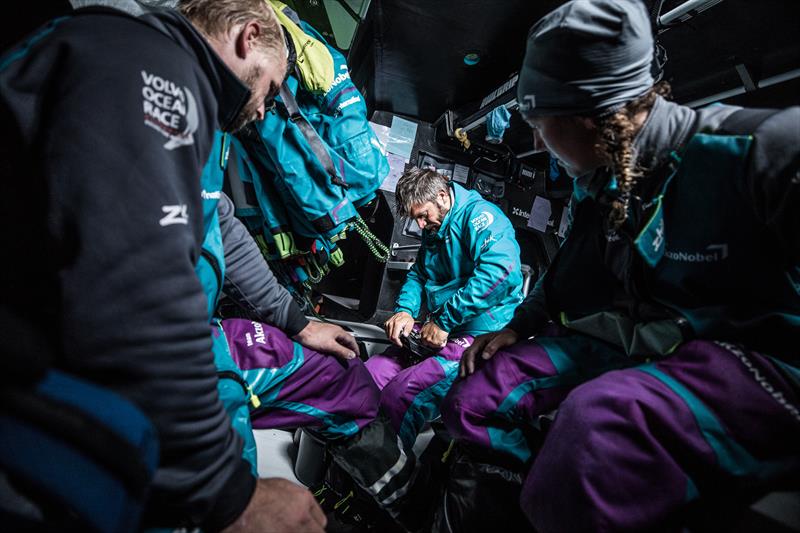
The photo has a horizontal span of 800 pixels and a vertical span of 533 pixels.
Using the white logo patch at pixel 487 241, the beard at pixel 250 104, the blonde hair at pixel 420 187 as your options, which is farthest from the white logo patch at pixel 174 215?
the blonde hair at pixel 420 187

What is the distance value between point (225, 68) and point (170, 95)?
189 millimetres

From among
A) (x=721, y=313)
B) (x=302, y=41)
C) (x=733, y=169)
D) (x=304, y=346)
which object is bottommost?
(x=304, y=346)

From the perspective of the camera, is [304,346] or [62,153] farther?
[304,346]

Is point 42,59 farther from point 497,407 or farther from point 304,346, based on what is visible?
point 497,407

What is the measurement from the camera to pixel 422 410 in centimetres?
152

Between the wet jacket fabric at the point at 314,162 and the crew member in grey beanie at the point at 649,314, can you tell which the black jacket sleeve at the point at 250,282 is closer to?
the wet jacket fabric at the point at 314,162

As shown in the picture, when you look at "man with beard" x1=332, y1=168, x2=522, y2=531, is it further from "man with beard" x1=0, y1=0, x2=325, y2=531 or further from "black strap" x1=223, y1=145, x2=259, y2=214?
"black strap" x1=223, y1=145, x2=259, y2=214

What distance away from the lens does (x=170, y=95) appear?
0.54 metres

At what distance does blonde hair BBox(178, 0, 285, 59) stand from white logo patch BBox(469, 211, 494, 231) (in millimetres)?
1593

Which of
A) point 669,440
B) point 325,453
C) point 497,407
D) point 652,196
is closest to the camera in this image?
point 669,440

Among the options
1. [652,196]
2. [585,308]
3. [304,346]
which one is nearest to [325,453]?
[304,346]

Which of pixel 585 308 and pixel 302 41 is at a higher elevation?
pixel 302 41

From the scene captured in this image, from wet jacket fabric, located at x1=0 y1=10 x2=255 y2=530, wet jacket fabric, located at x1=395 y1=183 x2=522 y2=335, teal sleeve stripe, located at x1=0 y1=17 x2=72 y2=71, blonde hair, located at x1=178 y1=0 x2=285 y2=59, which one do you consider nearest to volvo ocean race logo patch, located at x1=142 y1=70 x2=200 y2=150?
wet jacket fabric, located at x1=0 y1=10 x2=255 y2=530

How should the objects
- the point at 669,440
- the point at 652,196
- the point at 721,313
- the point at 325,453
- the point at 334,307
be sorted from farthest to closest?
the point at 334,307
the point at 325,453
the point at 652,196
the point at 721,313
the point at 669,440
